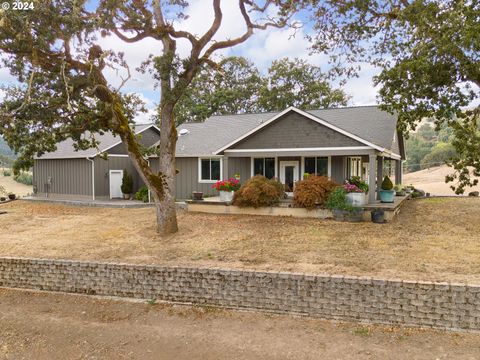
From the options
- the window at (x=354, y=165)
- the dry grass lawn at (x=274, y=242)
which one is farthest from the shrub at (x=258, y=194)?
the window at (x=354, y=165)

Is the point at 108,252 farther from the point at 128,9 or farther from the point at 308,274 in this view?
the point at 128,9

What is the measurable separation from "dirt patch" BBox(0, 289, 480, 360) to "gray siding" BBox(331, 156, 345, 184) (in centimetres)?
1033

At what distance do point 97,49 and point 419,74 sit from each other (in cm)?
905

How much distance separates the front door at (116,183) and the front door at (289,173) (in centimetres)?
990

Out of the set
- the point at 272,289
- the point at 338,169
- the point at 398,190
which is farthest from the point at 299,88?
the point at 272,289

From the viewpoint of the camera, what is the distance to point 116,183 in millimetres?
21188

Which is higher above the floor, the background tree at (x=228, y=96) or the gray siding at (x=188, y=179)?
the background tree at (x=228, y=96)

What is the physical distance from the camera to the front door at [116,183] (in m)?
21.0

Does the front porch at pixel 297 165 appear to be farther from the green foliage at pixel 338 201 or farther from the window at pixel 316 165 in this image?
the green foliage at pixel 338 201

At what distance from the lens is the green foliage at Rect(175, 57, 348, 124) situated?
32812 mm

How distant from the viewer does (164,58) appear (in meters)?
9.96

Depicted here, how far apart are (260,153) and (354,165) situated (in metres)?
4.76

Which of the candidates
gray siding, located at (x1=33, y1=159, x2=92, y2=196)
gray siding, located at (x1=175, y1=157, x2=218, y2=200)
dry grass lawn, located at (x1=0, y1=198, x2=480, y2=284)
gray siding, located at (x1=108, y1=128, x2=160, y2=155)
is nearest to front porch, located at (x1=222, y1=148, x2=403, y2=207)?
gray siding, located at (x1=175, y1=157, x2=218, y2=200)

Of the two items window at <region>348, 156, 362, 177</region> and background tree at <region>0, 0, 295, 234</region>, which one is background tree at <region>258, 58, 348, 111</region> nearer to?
window at <region>348, 156, 362, 177</region>
